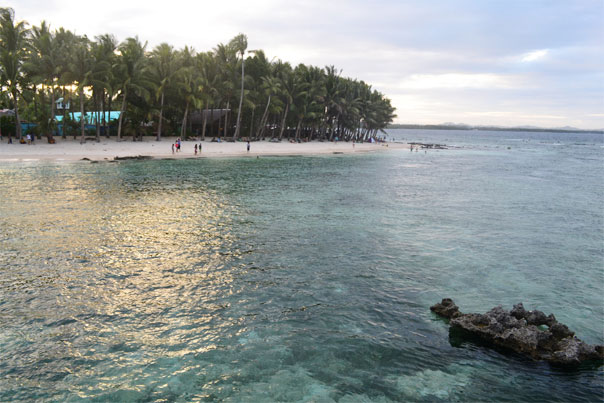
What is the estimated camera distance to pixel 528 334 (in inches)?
331

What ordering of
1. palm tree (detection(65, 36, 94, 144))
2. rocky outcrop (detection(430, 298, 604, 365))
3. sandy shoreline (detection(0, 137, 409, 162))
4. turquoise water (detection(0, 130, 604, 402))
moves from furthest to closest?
palm tree (detection(65, 36, 94, 144)) < sandy shoreline (detection(0, 137, 409, 162)) < rocky outcrop (detection(430, 298, 604, 365)) < turquoise water (detection(0, 130, 604, 402))

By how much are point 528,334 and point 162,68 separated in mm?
55514

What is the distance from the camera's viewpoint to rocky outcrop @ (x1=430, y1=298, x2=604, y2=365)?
8.05 meters

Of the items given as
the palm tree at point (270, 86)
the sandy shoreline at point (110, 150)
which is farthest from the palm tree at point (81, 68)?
the palm tree at point (270, 86)

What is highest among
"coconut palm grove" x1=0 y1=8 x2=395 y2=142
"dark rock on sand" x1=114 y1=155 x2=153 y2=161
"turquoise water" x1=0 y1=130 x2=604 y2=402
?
"coconut palm grove" x1=0 y1=8 x2=395 y2=142

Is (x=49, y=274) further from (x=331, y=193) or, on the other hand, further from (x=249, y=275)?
(x=331, y=193)

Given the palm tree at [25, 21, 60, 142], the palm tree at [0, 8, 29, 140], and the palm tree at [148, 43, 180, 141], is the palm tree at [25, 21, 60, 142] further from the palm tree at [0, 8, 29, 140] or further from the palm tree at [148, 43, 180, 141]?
the palm tree at [148, 43, 180, 141]

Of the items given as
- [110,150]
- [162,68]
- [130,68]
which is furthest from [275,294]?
[162,68]

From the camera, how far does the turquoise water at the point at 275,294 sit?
7316mm

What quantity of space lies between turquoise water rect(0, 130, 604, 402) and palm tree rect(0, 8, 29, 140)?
27.5 metres

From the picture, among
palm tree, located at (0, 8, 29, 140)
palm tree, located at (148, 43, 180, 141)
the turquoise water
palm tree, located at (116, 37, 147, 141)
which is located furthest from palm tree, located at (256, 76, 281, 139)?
the turquoise water

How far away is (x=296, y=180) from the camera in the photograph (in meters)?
33.4

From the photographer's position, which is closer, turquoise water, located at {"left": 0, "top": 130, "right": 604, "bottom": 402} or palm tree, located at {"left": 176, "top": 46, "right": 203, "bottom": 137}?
turquoise water, located at {"left": 0, "top": 130, "right": 604, "bottom": 402}

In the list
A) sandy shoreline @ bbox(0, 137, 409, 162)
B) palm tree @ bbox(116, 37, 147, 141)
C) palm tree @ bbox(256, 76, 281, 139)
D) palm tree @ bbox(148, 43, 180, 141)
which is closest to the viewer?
sandy shoreline @ bbox(0, 137, 409, 162)
